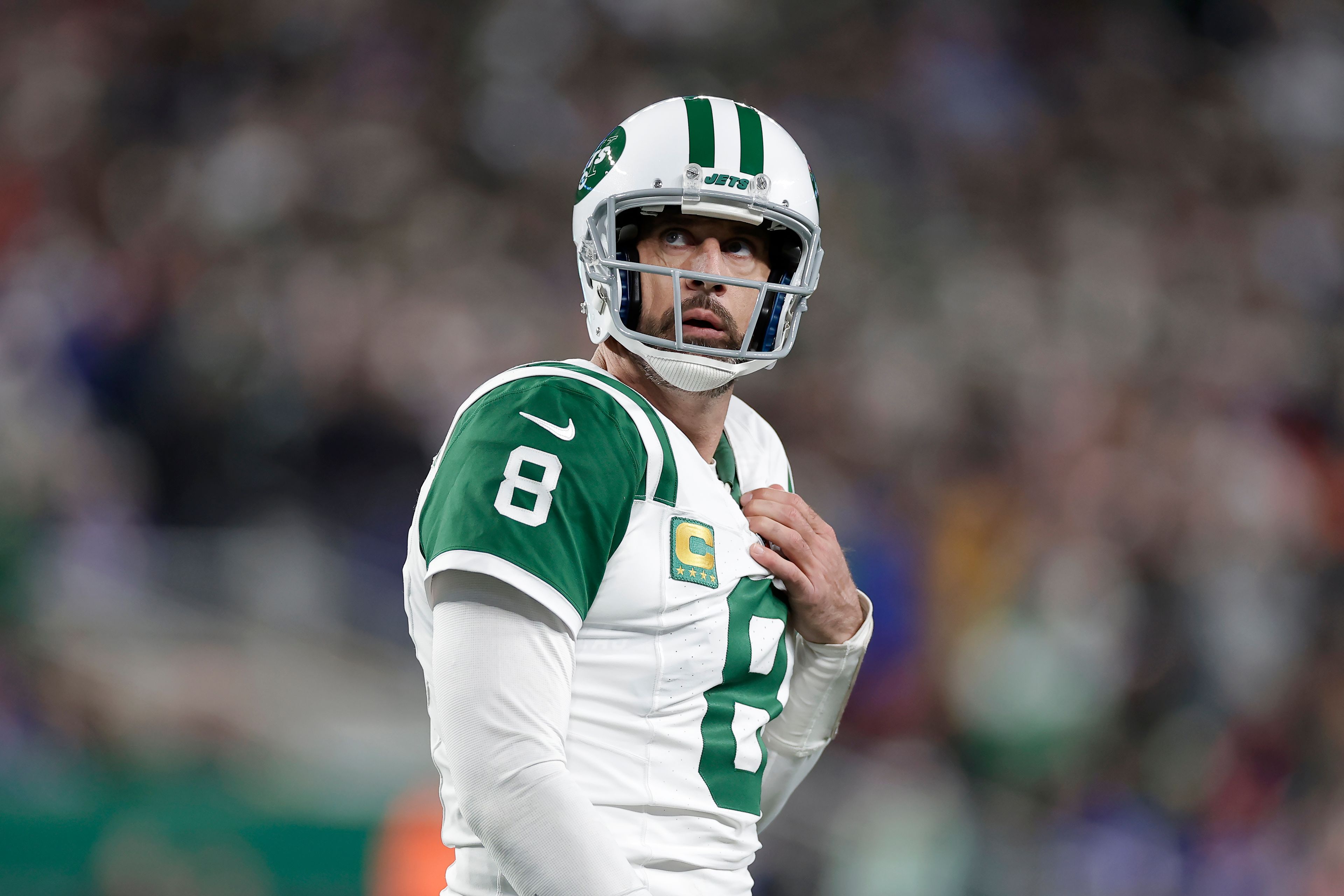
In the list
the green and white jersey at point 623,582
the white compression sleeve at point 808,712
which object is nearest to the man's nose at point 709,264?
the green and white jersey at point 623,582

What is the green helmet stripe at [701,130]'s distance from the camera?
1949mm

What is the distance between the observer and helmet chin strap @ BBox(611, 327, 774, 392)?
6.23 ft

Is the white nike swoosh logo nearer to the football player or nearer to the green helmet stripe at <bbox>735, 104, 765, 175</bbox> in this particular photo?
the football player

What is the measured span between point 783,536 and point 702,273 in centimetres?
39

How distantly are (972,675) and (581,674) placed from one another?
3825mm

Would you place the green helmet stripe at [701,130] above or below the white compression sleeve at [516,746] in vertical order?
above

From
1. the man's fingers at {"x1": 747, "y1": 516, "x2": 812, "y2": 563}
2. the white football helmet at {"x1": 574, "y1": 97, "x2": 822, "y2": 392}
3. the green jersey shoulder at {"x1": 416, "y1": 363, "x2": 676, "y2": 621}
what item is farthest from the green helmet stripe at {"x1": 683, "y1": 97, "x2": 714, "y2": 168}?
the man's fingers at {"x1": 747, "y1": 516, "x2": 812, "y2": 563}

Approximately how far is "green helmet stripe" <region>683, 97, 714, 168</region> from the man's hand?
0.49 meters

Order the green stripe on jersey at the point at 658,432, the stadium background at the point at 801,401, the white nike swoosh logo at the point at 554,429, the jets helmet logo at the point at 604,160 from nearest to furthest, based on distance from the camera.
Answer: the white nike swoosh logo at the point at 554,429
the green stripe on jersey at the point at 658,432
the jets helmet logo at the point at 604,160
the stadium background at the point at 801,401

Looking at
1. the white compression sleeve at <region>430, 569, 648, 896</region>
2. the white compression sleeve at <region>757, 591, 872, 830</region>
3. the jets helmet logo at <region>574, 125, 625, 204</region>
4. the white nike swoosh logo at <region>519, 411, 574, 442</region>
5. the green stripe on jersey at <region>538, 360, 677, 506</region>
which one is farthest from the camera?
the white compression sleeve at <region>757, 591, 872, 830</region>

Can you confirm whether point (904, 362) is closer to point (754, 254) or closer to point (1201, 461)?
point (1201, 461)

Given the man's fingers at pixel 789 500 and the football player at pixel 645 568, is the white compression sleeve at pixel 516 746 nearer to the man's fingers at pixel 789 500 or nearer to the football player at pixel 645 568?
the football player at pixel 645 568

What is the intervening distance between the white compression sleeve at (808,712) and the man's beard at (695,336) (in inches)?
18.9

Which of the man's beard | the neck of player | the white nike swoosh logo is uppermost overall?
the man's beard
